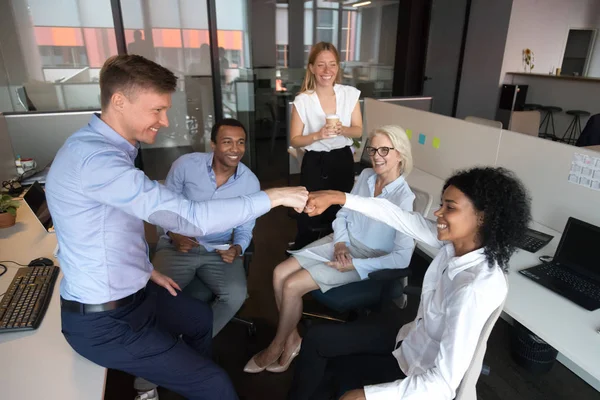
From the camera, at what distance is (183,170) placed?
229 cm

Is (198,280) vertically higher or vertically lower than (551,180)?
lower

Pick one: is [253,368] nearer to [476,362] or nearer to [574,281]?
[476,362]

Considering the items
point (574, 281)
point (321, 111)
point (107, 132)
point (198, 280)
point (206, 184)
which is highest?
point (107, 132)

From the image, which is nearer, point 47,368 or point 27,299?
point 47,368

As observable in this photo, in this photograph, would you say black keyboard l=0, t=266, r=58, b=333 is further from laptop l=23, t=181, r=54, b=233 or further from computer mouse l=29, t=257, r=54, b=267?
laptop l=23, t=181, r=54, b=233

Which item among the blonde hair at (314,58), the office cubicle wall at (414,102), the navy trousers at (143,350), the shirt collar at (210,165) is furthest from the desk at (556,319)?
the office cubicle wall at (414,102)

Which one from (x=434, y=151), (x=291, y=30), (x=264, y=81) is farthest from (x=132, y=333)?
(x=291, y=30)

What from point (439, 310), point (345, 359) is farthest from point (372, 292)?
point (439, 310)

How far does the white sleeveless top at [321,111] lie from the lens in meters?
2.73

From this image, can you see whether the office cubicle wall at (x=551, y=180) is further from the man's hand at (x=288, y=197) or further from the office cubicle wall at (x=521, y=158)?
the man's hand at (x=288, y=197)

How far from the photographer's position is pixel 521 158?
96.7 inches

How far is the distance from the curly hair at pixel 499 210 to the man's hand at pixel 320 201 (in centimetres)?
51

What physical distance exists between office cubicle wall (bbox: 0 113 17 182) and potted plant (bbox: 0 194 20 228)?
21.1 inches

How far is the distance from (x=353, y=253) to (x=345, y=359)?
707 mm
